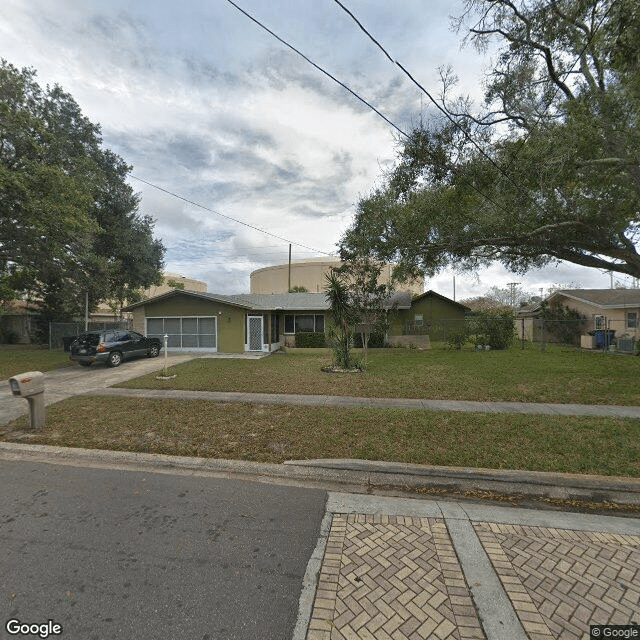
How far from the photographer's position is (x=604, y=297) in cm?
2130

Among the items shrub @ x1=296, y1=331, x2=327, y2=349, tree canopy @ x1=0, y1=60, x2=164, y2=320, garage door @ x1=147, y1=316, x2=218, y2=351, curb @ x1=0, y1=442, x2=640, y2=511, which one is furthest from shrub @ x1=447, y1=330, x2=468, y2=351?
tree canopy @ x1=0, y1=60, x2=164, y2=320

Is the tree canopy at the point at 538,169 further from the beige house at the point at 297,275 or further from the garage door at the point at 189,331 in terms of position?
the beige house at the point at 297,275

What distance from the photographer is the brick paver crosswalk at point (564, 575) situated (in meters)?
2.09

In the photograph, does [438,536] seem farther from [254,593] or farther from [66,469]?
[66,469]

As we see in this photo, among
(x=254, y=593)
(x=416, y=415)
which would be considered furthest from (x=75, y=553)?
(x=416, y=415)

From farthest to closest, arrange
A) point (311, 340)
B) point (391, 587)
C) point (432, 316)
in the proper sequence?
point (432, 316)
point (311, 340)
point (391, 587)

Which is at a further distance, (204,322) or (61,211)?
(204,322)

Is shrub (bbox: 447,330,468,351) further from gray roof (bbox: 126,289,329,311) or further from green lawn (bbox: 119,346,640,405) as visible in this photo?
gray roof (bbox: 126,289,329,311)

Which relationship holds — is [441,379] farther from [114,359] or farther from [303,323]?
[303,323]

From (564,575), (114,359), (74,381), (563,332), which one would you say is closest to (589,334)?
(563,332)

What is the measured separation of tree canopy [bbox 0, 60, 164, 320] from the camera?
1317 centimetres

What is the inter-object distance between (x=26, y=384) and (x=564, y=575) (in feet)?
24.5

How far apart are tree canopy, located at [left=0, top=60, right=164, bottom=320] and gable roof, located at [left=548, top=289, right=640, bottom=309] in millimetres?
27944

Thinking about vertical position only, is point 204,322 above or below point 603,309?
below
